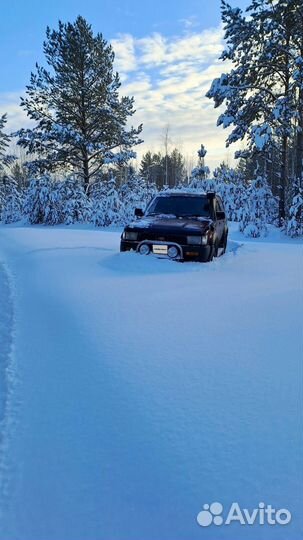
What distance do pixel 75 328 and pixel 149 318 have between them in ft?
2.53

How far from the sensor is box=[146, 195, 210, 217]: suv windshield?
8.66 meters

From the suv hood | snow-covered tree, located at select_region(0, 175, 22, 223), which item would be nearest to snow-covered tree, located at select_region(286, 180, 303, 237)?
the suv hood

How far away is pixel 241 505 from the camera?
72.1 inches

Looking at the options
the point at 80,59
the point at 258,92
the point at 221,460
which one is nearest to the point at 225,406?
the point at 221,460

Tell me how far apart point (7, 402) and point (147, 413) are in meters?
0.94

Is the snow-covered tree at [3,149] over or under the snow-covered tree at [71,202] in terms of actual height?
over

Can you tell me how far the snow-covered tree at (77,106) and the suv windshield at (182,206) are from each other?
15.5 meters

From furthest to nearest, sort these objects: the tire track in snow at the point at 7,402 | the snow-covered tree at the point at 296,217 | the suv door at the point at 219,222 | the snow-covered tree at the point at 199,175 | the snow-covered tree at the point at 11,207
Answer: the snow-covered tree at the point at 11,207 → the snow-covered tree at the point at 199,175 → the snow-covered tree at the point at 296,217 → the suv door at the point at 219,222 → the tire track in snow at the point at 7,402

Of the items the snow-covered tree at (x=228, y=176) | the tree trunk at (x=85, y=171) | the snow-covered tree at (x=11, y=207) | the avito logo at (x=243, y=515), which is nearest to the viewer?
the avito logo at (x=243, y=515)

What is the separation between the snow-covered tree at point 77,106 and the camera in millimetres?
22875

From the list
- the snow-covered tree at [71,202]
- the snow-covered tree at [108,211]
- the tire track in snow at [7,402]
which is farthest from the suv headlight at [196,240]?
the snow-covered tree at [71,202]

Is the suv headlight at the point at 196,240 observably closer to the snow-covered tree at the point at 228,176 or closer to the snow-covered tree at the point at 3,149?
the snow-covered tree at the point at 228,176

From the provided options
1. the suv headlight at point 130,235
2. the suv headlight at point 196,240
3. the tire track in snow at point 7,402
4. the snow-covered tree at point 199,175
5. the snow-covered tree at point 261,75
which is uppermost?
the snow-covered tree at point 261,75

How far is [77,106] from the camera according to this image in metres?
23.8
